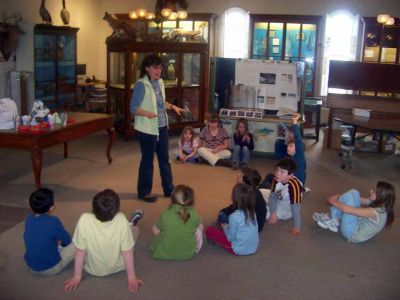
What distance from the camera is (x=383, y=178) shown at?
20.4ft

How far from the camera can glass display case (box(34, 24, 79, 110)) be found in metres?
8.30

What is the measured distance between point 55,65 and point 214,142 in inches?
147

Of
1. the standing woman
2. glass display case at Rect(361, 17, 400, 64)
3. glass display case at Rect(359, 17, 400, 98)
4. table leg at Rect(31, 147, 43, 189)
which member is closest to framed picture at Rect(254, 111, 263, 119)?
the standing woman

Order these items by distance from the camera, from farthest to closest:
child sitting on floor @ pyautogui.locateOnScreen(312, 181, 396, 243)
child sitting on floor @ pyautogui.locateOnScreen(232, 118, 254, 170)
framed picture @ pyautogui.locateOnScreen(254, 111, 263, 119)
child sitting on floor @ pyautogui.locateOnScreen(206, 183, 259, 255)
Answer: framed picture @ pyautogui.locateOnScreen(254, 111, 263, 119) → child sitting on floor @ pyautogui.locateOnScreen(232, 118, 254, 170) → child sitting on floor @ pyautogui.locateOnScreen(312, 181, 396, 243) → child sitting on floor @ pyautogui.locateOnScreen(206, 183, 259, 255)

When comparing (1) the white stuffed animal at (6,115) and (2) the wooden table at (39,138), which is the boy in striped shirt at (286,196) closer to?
(2) the wooden table at (39,138)

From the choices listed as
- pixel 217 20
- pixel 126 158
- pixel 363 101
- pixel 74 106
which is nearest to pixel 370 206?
pixel 126 158

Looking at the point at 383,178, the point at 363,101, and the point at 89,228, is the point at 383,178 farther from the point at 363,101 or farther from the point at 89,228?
the point at 89,228

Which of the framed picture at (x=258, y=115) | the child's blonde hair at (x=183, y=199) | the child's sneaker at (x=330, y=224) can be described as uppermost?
the framed picture at (x=258, y=115)

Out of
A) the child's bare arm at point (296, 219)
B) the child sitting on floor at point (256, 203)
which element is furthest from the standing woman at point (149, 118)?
the child's bare arm at point (296, 219)

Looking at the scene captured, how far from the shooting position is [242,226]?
3.59 metres

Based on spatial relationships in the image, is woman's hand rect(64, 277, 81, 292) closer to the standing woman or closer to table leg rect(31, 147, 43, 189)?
the standing woman

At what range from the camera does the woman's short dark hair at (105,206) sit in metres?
3.09

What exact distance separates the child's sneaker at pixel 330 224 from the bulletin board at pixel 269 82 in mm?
2925

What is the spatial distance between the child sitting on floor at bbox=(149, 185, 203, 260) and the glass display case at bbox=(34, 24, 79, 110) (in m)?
5.55
